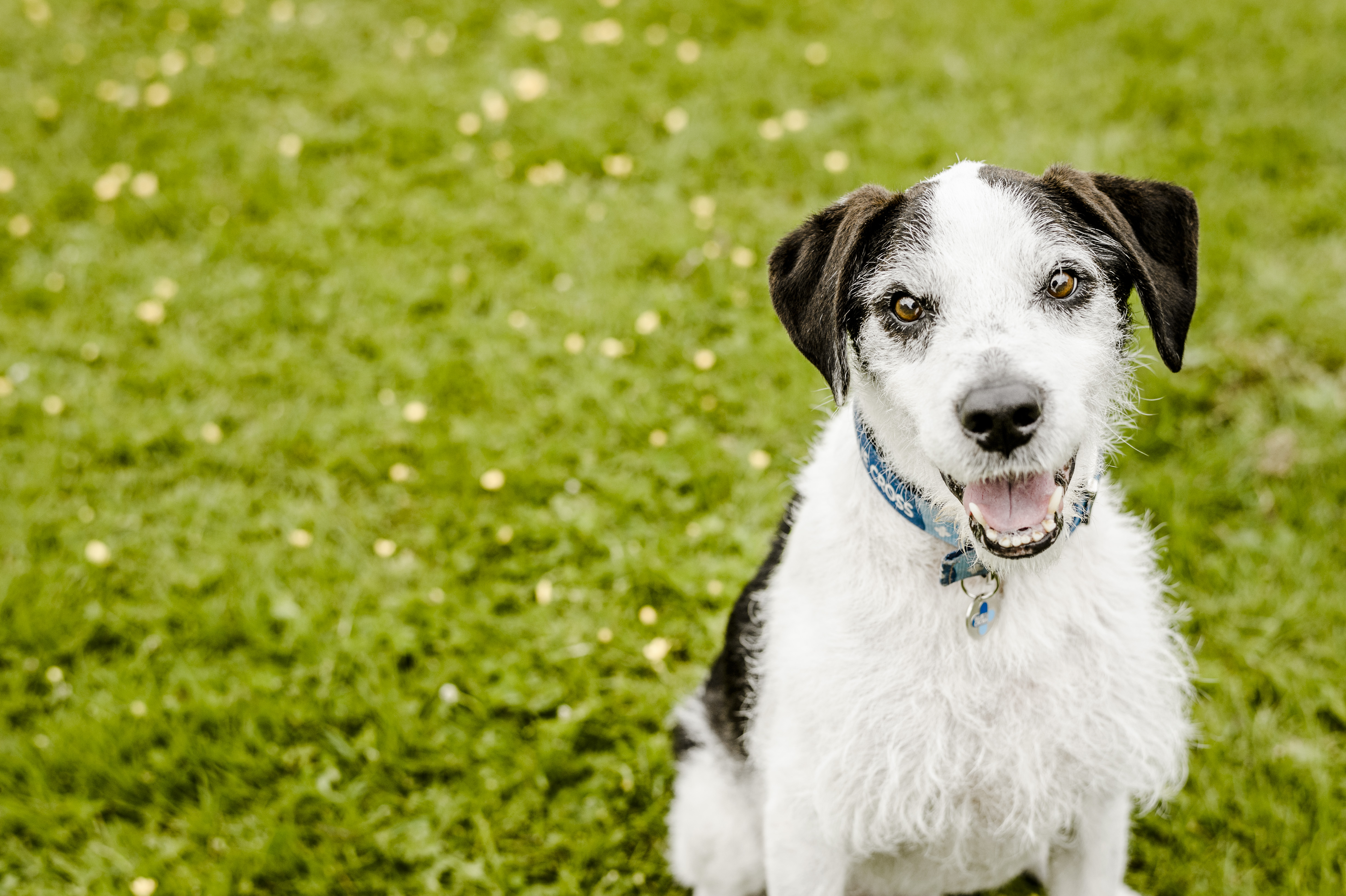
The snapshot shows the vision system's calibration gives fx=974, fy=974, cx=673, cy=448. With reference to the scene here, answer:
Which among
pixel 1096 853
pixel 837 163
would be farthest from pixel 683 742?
pixel 837 163

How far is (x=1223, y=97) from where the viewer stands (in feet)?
19.9

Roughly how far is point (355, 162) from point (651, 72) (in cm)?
211

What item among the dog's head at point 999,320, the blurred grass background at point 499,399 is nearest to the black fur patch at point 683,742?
the blurred grass background at point 499,399

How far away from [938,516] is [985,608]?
26 cm

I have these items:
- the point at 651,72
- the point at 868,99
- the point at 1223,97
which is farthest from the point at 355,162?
the point at 1223,97

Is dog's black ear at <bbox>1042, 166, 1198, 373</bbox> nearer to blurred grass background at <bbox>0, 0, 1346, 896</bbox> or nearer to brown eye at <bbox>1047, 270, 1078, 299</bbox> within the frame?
brown eye at <bbox>1047, 270, 1078, 299</bbox>

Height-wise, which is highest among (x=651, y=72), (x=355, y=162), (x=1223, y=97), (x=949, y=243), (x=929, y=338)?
(x=949, y=243)

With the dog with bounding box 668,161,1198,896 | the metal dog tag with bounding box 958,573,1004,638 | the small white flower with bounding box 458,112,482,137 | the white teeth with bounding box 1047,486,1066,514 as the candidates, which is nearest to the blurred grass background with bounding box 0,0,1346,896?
the small white flower with bounding box 458,112,482,137

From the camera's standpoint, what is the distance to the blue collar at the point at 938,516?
236cm

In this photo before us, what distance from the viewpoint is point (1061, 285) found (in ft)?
7.41

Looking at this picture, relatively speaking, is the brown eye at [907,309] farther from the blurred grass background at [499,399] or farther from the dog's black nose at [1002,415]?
the blurred grass background at [499,399]

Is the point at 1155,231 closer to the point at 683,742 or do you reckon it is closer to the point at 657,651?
the point at 683,742

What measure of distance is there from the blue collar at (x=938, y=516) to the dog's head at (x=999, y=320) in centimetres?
4

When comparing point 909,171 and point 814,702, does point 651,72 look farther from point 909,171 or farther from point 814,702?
point 814,702
